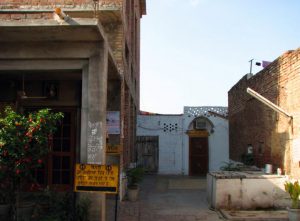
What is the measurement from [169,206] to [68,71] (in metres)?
4.48

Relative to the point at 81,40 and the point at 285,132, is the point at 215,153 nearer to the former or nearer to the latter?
the point at 285,132

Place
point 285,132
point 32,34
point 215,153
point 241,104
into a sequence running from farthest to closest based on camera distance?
1. point 215,153
2. point 241,104
3. point 285,132
4. point 32,34

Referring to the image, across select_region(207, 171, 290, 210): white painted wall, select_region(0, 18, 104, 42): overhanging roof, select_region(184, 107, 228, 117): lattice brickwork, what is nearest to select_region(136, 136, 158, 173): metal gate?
select_region(184, 107, 228, 117): lattice brickwork

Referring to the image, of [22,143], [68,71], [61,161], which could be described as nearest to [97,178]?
[22,143]

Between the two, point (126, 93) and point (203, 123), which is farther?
point (203, 123)

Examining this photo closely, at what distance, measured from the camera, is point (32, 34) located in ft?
22.4

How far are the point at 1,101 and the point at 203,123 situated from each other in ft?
38.2

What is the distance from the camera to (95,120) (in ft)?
23.0

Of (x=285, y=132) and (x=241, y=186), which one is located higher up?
(x=285, y=132)

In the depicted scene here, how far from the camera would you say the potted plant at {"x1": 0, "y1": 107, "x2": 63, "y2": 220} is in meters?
6.13

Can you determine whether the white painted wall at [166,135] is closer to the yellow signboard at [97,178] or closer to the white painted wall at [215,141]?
the white painted wall at [215,141]

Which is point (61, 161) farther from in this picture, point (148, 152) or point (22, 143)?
point (148, 152)

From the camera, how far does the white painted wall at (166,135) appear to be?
19.3m

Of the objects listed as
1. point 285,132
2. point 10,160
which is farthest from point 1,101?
point 285,132
